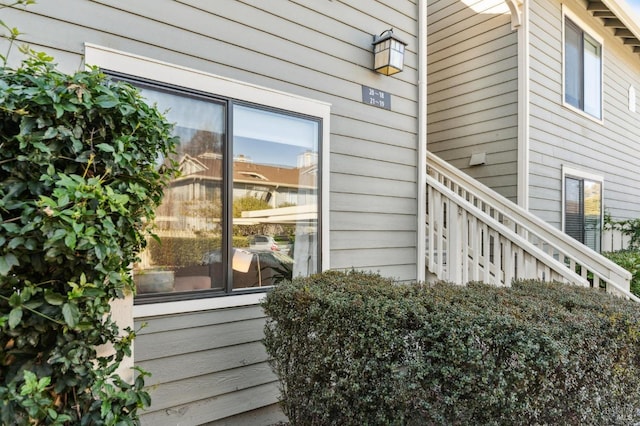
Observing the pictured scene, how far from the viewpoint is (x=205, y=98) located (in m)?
2.51

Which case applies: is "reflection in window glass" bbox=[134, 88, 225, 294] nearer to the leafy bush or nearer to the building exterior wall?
the building exterior wall

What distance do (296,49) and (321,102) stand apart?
17.3 inches

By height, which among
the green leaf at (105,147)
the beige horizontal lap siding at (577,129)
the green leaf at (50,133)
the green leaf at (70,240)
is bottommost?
the green leaf at (70,240)

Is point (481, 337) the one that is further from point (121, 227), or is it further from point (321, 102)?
point (321, 102)

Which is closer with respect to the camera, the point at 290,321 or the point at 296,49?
the point at 290,321

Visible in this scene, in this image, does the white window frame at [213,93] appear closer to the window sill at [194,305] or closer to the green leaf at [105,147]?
the window sill at [194,305]

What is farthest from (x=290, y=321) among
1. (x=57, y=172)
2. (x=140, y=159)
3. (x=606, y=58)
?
(x=606, y=58)

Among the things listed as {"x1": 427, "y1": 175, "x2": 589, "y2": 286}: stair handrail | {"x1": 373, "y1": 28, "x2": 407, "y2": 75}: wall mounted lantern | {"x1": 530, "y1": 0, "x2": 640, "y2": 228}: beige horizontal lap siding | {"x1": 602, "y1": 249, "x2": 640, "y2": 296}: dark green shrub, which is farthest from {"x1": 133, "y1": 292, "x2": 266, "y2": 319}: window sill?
{"x1": 602, "y1": 249, "x2": 640, "y2": 296}: dark green shrub

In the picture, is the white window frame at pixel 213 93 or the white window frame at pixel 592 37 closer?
the white window frame at pixel 213 93

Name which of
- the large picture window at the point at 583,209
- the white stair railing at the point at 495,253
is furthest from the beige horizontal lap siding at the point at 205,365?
the large picture window at the point at 583,209

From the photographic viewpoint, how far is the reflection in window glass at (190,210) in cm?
231

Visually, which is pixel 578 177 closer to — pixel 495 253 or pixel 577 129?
pixel 577 129

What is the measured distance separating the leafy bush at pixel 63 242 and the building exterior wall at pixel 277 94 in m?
0.31

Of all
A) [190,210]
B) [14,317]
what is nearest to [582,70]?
[190,210]
